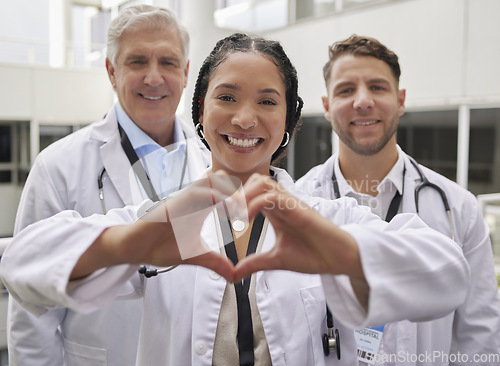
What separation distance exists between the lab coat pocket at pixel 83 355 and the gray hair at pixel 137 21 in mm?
954

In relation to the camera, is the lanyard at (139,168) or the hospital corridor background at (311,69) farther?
the hospital corridor background at (311,69)

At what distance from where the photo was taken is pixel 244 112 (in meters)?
0.82

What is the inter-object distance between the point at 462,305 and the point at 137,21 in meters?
1.38

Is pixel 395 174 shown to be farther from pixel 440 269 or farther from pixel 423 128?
pixel 423 128

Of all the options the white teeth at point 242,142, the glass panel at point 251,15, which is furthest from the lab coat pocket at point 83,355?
the glass panel at point 251,15

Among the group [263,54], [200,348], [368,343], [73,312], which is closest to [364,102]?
[263,54]

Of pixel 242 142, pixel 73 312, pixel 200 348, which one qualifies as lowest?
pixel 73 312

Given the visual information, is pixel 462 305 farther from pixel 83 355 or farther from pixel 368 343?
pixel 83 355

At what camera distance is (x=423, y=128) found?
504 centimetres

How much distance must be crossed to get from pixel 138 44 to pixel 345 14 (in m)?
4.55

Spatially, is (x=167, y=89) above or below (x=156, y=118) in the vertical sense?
above

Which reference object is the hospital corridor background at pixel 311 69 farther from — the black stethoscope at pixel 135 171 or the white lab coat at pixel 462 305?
the white lab coat at pixel 462 305

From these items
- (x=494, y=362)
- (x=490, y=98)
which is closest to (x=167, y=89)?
(x=494, y=362)

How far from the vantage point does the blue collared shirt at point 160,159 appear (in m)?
0.92
